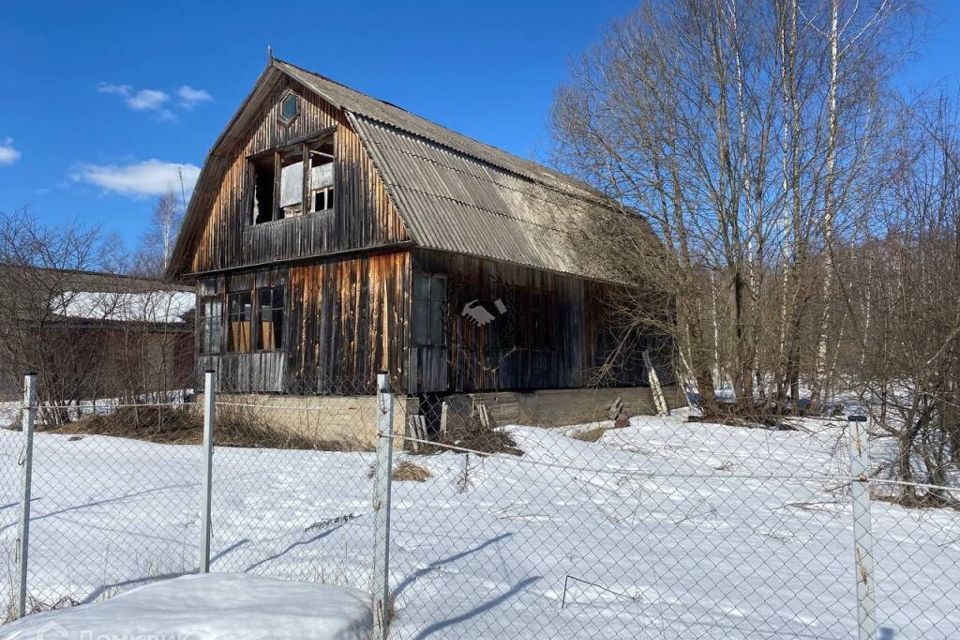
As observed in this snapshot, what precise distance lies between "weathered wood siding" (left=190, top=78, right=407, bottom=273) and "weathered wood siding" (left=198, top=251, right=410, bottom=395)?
0.38 meters

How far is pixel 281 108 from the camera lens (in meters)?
14.7

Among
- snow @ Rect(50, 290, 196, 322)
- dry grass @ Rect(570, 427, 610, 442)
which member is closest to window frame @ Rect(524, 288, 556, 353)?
dry grass @ Rect(570, 427, 610, 442)

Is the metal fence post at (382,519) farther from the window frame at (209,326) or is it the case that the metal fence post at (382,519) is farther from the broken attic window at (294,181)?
the window frame at (209,326)

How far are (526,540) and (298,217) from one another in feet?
31.9

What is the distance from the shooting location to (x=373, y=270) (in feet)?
42.3

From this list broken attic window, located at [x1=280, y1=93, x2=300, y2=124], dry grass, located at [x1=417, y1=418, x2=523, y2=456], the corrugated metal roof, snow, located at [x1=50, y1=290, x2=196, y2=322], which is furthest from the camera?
snow, located at [x1=50, y1=290, x2=196, y2=322]

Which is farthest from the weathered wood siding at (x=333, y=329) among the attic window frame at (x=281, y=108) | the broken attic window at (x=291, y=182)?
the attic window frame at (x=281, y=108)

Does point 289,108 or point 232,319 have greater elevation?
point 289,108

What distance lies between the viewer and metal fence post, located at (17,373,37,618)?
468cm

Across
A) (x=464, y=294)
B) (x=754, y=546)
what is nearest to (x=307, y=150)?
(x=464, y=294)

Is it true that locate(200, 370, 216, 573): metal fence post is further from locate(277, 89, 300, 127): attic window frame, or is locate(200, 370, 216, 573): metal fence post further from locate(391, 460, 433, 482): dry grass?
locate(277, 89, 300, 127): attic window frame

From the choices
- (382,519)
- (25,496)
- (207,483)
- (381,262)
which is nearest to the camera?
(382,519)

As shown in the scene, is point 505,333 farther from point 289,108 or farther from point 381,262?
point 289,108

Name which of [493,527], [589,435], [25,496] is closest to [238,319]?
[589,435]
